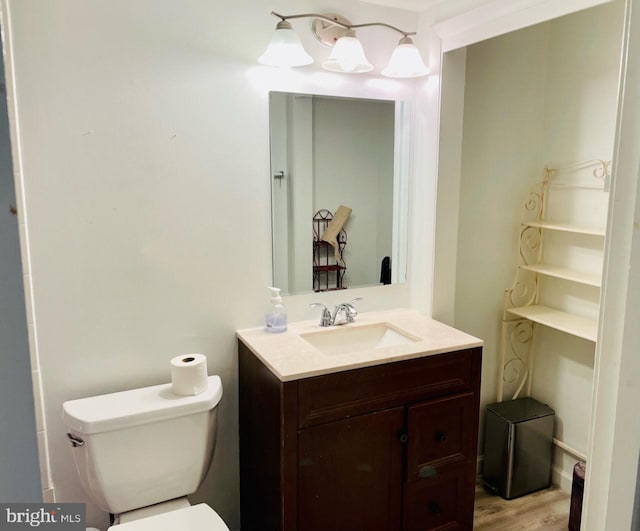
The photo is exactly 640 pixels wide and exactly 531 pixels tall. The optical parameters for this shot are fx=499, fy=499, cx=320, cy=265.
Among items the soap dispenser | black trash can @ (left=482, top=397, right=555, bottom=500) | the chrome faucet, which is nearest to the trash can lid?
black trash can @ (left=482, top=397, right=555, bottom=500)

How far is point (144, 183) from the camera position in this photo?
5.74 ft

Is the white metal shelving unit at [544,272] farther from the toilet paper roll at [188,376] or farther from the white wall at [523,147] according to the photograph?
the toilet paper roll at [188,376]

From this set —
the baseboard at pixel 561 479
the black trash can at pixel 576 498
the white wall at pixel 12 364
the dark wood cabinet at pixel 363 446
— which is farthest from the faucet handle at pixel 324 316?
the white wall at pixel 12 364

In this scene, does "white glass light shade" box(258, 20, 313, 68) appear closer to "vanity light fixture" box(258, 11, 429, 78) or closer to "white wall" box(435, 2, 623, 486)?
"vanity light fixture" box(258, 11, 429, 78)

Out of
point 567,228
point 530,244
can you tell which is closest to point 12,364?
point 567,228

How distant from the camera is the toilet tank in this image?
5.07ft

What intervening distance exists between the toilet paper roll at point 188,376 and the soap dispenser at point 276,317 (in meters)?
0.35

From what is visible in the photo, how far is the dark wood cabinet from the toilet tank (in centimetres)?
23

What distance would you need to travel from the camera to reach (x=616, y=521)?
18.1 inches

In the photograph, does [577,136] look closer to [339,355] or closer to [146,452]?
[339,355]

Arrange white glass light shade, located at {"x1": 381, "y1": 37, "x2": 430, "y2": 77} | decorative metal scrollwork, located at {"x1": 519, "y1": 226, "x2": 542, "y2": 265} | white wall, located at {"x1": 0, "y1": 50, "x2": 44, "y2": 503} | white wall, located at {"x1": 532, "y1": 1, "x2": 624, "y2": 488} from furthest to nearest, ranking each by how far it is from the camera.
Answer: decorative metal scrollwork, located at {"x1": 519, "y1": 226, "x2": 542, "y2": 265} < white wall, located at {"x1": 532, "y1": 1, "x2": 624, "y2": 488} < white glass light shade, located at {"x1": 381, "y1": 37, "x2": 430, "y2": 77} < white wall, located at {"x1": 0, "y1": 50, "x2": 44, "y2": 503}

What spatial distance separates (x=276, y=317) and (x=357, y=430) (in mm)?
544

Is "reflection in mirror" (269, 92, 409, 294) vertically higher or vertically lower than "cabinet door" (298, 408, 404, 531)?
higher

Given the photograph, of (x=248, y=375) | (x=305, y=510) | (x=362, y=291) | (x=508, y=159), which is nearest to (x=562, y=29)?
(x=508, y=159)
